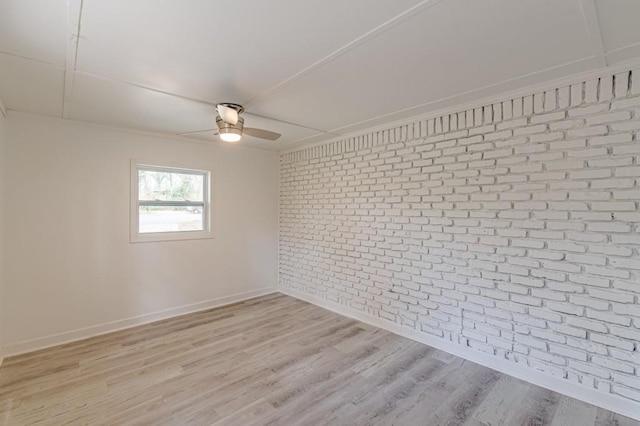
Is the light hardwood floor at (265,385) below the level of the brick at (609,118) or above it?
below

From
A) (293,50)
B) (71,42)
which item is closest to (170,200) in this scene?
(71,42)

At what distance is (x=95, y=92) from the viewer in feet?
8.44

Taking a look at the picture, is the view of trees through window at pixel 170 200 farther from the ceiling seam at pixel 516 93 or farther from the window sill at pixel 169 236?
the ceiling seam at pixel 516 93

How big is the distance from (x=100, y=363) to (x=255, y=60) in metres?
3.12

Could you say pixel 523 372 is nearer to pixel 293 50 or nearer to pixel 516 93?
pixel 516 93

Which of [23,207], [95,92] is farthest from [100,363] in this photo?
[95,92]

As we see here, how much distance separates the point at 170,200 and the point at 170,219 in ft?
0.88

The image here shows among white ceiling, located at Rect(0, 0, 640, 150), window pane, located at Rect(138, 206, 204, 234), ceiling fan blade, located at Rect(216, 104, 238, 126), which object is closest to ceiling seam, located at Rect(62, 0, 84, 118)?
white ceiling, located at Rect(0, 0, 640, 150)

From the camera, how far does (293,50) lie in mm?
1924

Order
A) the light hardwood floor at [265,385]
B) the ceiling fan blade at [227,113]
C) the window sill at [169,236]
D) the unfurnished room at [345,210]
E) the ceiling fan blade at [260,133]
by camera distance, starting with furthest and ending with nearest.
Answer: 1. the window sill at [169,236]
2. the ceiling fan blade at [260,133]
3. the ceiling fan blade at [227,113]
4. the light hardwood floor at [265,385]
5. the unfurnished room at [345,210]

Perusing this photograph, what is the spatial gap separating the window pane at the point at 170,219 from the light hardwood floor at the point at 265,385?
1.33 meters

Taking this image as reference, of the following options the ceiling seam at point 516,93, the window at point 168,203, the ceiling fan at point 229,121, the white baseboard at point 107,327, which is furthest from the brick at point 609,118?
the white baseboard at point 107,327

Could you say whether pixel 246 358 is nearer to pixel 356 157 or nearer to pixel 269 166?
pixel 356 157

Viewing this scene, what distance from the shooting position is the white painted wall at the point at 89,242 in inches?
120
